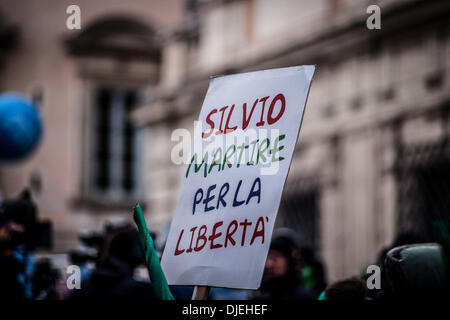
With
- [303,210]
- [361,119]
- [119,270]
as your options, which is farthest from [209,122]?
[303,210]

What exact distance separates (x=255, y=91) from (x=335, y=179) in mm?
7273

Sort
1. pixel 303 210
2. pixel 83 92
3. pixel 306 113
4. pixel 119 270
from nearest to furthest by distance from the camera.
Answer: pixel 119 270 < pixel 306 113 < pixel 303 210 < pixel 83 92

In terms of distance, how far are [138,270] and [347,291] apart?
377 cm

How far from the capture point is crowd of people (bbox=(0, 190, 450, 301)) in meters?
3.12

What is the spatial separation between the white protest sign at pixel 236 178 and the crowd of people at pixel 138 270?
42cm

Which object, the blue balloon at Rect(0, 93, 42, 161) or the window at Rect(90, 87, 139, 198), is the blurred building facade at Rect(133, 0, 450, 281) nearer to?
the blue balloon at Rect(0, 93, 42, 161)

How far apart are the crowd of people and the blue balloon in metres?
1.67

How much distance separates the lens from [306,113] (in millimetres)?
11500

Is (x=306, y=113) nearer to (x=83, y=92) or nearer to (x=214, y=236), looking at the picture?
(x=214, y=236)

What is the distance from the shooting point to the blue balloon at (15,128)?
31.7 feet

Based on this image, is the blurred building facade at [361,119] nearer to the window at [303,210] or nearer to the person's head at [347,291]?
the window at [303,210]

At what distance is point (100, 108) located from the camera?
19.9 meters

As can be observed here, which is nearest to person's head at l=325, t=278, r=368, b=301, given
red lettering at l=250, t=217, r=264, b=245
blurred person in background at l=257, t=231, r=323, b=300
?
red lettering at l=250, t=217, r=264, b=245

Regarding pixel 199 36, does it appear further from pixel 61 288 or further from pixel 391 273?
pixel 391 273
